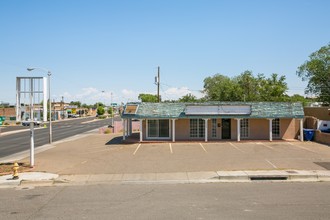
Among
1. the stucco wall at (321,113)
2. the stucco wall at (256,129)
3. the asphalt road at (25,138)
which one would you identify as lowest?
the asphalt road at (25,138)

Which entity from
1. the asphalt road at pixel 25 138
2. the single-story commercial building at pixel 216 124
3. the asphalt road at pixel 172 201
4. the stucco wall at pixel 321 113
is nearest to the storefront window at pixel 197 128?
the single-story commercial building at pixel 216 124

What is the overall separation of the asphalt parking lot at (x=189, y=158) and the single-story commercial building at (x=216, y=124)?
2483mm

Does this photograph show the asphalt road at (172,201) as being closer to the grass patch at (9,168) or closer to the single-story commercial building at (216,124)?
the grass patch at (9,168)

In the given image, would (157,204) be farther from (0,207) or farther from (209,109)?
(209,109)

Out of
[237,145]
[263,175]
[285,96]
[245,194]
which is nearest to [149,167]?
[263,175]

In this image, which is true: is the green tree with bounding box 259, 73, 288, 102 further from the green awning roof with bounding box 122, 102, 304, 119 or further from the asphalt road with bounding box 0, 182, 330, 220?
the asphalt road with bounding box 0, 182, 330, 220

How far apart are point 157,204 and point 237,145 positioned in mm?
18275

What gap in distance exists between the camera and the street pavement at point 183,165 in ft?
52.5

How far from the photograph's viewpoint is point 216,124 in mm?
32688

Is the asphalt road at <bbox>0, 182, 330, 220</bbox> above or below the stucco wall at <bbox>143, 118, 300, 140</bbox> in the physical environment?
below

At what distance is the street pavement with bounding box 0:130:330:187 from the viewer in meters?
16.0

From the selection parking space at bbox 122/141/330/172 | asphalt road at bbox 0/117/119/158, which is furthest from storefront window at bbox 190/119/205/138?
asphalt road at bbox 0/117/119/158

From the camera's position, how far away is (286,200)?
38.8 feet

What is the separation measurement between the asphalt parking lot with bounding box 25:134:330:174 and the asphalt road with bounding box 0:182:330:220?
3.80 m
